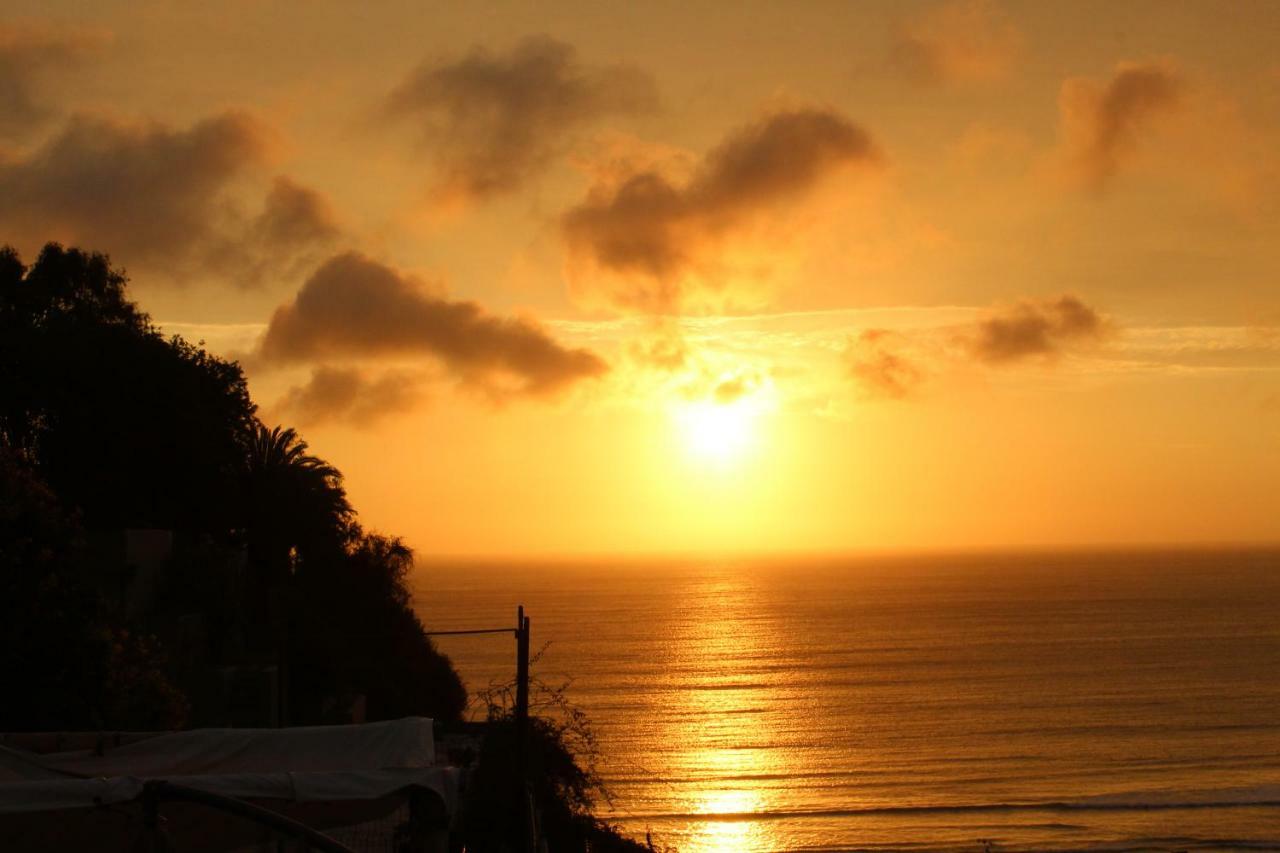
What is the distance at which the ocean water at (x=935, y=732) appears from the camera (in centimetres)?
5131

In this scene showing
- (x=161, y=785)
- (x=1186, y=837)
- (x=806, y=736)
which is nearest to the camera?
(x=161, y=785)

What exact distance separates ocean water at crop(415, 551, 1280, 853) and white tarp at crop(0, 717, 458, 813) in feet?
124

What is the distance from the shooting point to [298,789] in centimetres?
972

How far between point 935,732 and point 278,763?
7170 cm

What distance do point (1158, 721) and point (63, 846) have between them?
82530 mm

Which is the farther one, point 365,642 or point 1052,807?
point 1052,807

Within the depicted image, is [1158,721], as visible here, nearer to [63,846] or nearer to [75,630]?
[75,630]

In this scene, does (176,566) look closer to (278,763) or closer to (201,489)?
(201,489)

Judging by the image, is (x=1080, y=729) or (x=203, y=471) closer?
(x=203, y=471)

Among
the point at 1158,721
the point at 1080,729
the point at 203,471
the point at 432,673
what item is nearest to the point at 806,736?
the point at 1080,729

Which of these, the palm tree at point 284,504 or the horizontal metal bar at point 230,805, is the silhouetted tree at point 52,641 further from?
the palm tree at point 284,504

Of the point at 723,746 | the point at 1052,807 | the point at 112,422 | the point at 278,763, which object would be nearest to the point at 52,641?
the point at 278,763

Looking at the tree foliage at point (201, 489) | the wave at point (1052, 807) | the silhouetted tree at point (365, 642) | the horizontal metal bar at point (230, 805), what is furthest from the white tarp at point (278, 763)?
the wave at point (1052, 807)

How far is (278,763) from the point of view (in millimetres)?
11891
